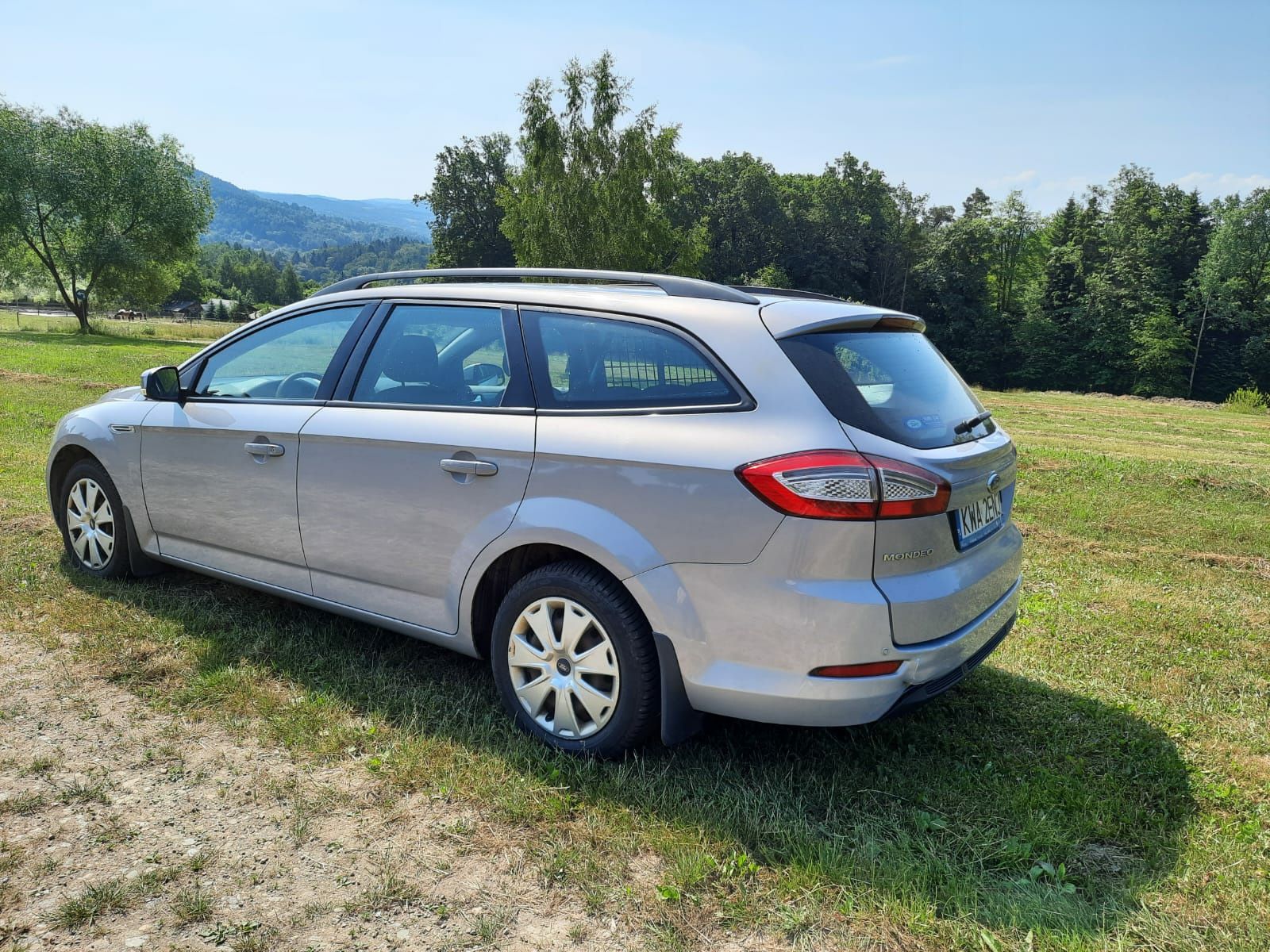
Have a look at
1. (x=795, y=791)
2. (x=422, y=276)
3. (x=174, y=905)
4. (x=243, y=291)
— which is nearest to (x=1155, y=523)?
(x=795, y=791)

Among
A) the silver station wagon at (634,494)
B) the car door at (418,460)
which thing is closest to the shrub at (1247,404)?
the silver station wagon at (634,494)

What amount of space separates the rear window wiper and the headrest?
208 centimetres

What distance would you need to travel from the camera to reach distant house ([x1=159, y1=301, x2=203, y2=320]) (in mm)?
104631

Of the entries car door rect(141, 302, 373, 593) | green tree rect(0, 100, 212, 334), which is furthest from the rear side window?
green tree rect(0, 100, 212, 334)

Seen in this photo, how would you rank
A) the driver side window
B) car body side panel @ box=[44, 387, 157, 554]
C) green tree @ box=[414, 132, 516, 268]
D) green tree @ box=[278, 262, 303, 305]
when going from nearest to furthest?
the driver side window, car body side panel @ box=[44, 387, 157, 554], green tree @ box=[414, 132, 516, 268], green tree @ box=[278, 262, 303, 305]

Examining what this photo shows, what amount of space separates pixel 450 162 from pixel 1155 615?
70.3m

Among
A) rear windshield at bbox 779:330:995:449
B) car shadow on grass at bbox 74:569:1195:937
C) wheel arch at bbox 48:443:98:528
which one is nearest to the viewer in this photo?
car shadow on grass at bbox 74:569:1195:937

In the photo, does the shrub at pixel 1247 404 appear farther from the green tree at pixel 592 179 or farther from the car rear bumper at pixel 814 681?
the car rear bumper at pixel 814 681

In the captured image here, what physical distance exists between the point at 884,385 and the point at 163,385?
142 inches

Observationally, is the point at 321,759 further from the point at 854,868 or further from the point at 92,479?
the point at 92,479

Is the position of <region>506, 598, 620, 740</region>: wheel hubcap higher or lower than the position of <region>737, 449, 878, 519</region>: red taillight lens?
lower

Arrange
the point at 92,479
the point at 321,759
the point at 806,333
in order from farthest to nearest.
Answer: the point at 92,479, the point at 321,759, the point at 806,333

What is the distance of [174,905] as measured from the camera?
8.16 ft

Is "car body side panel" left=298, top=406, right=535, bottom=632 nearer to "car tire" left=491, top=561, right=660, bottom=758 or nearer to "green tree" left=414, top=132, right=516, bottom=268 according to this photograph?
"car tire" left=491, top=561, right=660, bottom=758
